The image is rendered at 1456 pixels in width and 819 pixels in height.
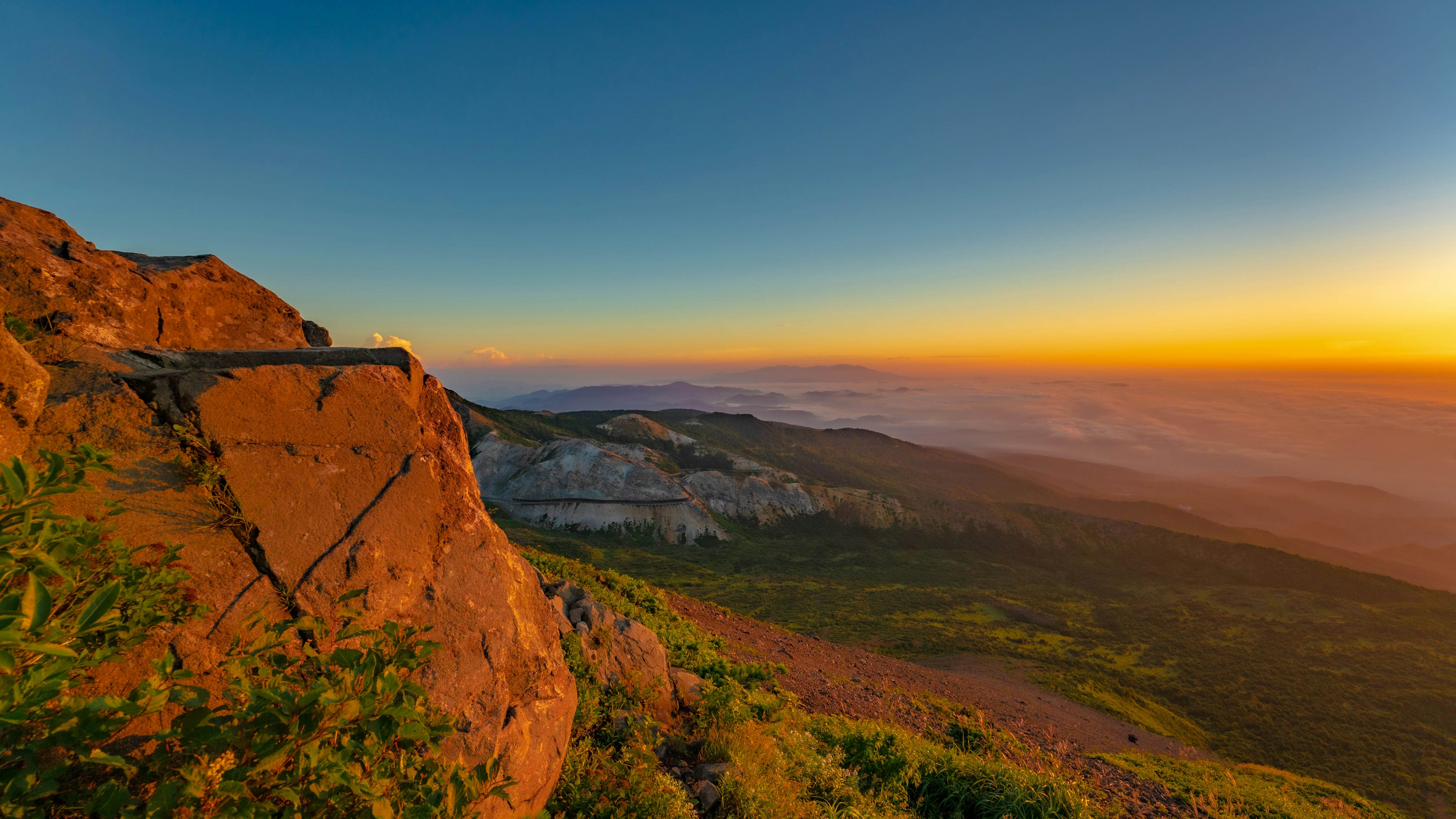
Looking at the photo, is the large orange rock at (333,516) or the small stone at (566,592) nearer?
the large orange rock at (333,516)

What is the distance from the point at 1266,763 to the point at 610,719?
45.7 m

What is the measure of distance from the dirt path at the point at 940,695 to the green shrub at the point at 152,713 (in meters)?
14.5

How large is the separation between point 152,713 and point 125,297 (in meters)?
5.56

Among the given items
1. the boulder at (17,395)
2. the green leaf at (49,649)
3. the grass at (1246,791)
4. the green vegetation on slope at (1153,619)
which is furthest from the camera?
the green vegetation on slope at (1153,619)

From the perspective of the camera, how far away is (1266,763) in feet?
99.9

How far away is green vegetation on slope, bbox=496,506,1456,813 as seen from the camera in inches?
1346

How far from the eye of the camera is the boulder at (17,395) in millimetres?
3279

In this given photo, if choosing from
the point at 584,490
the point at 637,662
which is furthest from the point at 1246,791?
the point at 584,490

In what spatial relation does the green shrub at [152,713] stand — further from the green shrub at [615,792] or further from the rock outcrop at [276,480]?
the green shrub at [615,792]

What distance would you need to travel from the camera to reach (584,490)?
72.9 meters

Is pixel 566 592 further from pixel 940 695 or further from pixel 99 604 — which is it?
pixel 940 695

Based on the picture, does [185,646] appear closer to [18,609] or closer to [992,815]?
[18,609]

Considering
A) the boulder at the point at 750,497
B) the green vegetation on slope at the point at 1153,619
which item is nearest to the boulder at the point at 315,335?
the green vegetation on slope at the point at 1153,619

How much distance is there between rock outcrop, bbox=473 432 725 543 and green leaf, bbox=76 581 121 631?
7202 centimetres
